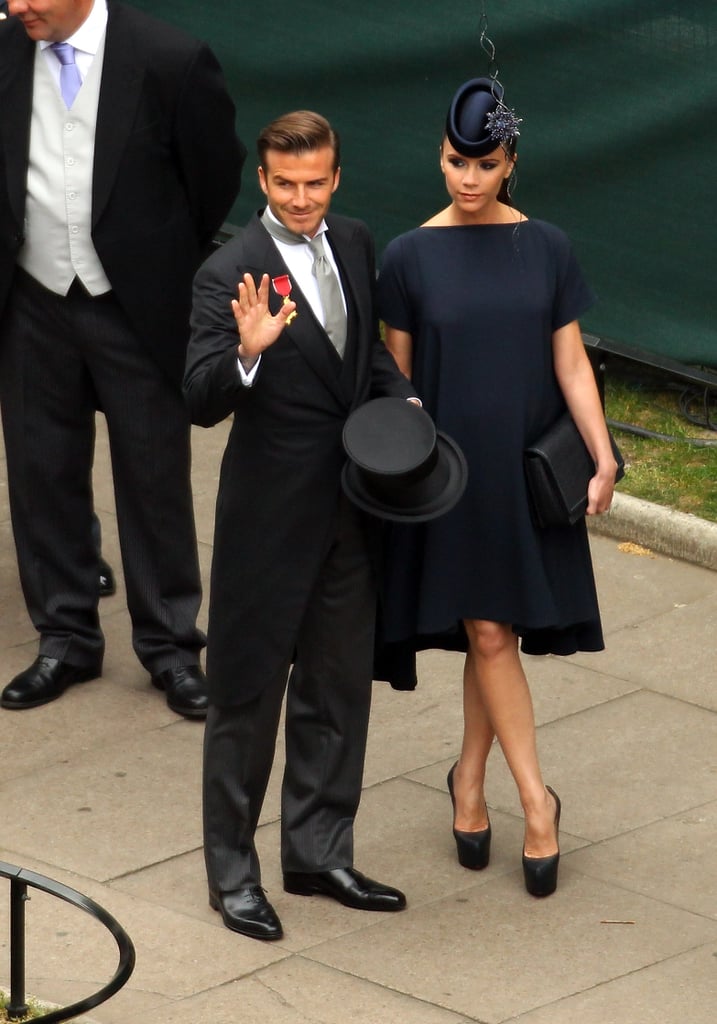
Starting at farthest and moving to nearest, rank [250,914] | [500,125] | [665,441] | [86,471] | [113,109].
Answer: [665,441]
[86,471]
[113,109]
[250,914]
[500,125]

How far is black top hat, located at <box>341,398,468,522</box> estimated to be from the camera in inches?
175

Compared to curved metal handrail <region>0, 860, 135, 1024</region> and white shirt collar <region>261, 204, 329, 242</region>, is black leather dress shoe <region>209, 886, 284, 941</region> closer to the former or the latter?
curved metal handrail <region>0, 860, 135, 1024</region>

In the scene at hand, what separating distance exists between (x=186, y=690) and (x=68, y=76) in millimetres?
1878

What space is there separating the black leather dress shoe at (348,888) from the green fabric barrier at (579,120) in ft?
12.0

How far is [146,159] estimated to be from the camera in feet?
19.2

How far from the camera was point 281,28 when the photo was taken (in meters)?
8.80

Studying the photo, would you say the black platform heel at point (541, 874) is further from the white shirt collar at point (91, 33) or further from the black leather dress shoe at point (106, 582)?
the white shirt collar at point (91, 33)

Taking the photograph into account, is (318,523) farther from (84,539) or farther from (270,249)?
(84,539)

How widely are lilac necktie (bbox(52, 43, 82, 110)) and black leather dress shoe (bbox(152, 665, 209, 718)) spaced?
175cm

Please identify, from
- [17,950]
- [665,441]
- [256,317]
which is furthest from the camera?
[665,441]

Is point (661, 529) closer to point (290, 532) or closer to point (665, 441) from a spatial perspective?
point (665, 441)

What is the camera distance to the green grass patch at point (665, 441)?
736 centimetres

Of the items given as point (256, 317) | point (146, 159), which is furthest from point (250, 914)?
point (146, 159)

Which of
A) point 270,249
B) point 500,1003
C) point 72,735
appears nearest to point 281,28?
point 72,735
